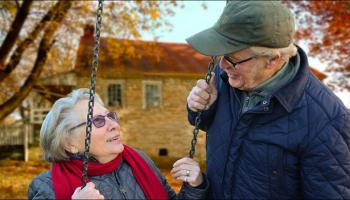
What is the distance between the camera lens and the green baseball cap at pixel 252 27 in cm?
177

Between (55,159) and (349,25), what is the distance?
12.6 meters

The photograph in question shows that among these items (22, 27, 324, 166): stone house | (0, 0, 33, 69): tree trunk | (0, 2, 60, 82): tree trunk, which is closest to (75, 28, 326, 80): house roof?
(22, 27, 324, 166): stone house

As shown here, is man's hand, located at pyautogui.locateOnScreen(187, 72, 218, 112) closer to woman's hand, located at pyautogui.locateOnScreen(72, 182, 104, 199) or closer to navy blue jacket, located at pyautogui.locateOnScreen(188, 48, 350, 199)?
navy blue jacket, located at pyautogui.locateOnScreen(188, 48, 350, 199)

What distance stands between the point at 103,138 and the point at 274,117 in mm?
946

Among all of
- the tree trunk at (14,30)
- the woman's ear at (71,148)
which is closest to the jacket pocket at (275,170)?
the woman's ear at (71,148)

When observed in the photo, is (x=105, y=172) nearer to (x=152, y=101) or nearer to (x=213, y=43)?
(x=213, y=43)

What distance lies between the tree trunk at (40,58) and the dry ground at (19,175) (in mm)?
2065

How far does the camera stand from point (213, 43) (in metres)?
1.88

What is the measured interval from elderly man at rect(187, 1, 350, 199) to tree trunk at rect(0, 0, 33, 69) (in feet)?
30.5

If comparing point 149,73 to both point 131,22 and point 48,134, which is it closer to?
point 131,22

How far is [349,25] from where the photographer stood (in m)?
13.2

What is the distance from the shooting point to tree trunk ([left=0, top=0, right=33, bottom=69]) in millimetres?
10312

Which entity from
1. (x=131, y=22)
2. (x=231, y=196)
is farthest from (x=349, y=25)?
(x=231, y=196)

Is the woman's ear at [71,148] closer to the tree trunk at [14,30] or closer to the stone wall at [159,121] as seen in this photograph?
the tree trunk at [14,30]
